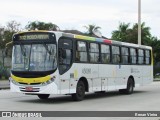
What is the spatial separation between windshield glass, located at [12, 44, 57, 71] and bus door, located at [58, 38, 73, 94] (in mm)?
331

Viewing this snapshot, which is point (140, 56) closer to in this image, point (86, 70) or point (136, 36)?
point (86, 70)

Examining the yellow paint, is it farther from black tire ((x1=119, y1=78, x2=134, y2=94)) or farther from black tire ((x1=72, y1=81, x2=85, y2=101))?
black tire ((x1=119, y1=78, x2=134, y2=94))

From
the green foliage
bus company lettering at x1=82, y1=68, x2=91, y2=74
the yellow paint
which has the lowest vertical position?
the yellow paint

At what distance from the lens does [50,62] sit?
1803 centimetres

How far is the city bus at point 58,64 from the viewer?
18016 mm

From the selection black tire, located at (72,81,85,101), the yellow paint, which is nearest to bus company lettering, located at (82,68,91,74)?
black tire, located at (72,81,85,101)

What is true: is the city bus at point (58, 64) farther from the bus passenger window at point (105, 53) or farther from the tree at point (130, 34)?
the tree at point (130, 34)

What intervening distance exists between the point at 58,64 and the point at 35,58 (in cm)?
100

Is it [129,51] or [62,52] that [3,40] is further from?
[62,52]

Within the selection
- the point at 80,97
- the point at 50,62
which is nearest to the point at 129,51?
the point at 80,97

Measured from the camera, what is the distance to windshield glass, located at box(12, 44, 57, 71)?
1805 centimetres

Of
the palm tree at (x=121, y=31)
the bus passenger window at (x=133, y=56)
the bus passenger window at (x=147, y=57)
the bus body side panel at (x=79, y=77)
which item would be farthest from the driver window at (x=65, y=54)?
the palm tree at (x=121, y=31)

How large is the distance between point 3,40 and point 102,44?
3658cm

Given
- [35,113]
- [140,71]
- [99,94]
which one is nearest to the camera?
[35,113]
